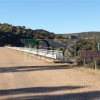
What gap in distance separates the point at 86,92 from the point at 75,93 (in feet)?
1.24

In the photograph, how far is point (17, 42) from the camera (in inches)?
3812

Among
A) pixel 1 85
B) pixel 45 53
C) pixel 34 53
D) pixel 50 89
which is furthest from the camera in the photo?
pixel 34 53

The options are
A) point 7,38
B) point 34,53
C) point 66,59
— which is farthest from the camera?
point 7,38

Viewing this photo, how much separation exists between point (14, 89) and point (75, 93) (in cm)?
233

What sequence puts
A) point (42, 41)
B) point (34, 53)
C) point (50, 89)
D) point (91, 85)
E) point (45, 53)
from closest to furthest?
point (50, 89)
point (91, 85)
point (45, 53)
point (34, 53)
point (42, 41)

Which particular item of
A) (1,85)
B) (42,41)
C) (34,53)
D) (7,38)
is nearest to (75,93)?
(1,85)

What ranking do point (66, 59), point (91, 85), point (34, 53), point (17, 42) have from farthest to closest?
1. point (17, 42)
2. point (34, 53)
3. point (66, 59)
4. point (91, 85)

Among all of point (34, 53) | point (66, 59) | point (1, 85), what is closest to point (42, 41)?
point (34, 53)

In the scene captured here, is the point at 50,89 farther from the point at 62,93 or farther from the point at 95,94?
the point at 95,94

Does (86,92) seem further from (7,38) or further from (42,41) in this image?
(7,38)

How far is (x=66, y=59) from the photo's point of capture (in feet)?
73.8

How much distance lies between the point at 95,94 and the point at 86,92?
1.33ft

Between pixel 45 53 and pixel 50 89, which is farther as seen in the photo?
pixel 45 53

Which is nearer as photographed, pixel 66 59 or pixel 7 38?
pixel 66 59
